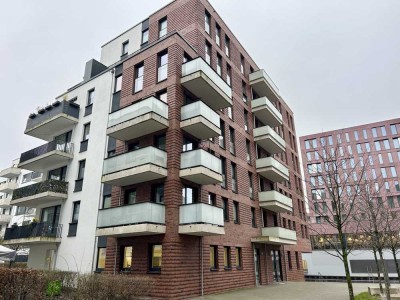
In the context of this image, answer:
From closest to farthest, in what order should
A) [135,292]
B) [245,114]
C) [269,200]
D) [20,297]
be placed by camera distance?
[20,297] → [135,292] → [269,200] → [245,114]

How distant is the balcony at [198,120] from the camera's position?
16.5 metres

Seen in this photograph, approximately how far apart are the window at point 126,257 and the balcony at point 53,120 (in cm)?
1082

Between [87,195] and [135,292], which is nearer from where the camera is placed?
[135,292]

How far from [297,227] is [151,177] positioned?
23323mm

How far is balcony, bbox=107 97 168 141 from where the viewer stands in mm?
16016

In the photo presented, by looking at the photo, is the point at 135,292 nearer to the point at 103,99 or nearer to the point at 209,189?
the point at 209,189

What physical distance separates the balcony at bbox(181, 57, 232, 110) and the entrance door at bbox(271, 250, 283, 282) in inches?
557

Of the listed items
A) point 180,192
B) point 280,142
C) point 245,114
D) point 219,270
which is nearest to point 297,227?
point 280,142

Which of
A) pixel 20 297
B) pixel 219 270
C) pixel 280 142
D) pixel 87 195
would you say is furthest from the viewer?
pixel 280 142

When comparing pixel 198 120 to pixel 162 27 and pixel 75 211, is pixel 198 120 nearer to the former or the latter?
pixel 162 27

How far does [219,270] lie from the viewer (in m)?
17.2

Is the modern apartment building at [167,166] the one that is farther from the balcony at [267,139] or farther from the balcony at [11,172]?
the balcony at [11,172]

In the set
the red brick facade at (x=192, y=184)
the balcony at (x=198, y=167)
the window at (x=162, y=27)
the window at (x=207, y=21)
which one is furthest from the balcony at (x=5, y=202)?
the balcony at (x=198, y=167)

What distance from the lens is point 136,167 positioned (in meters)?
15.4
